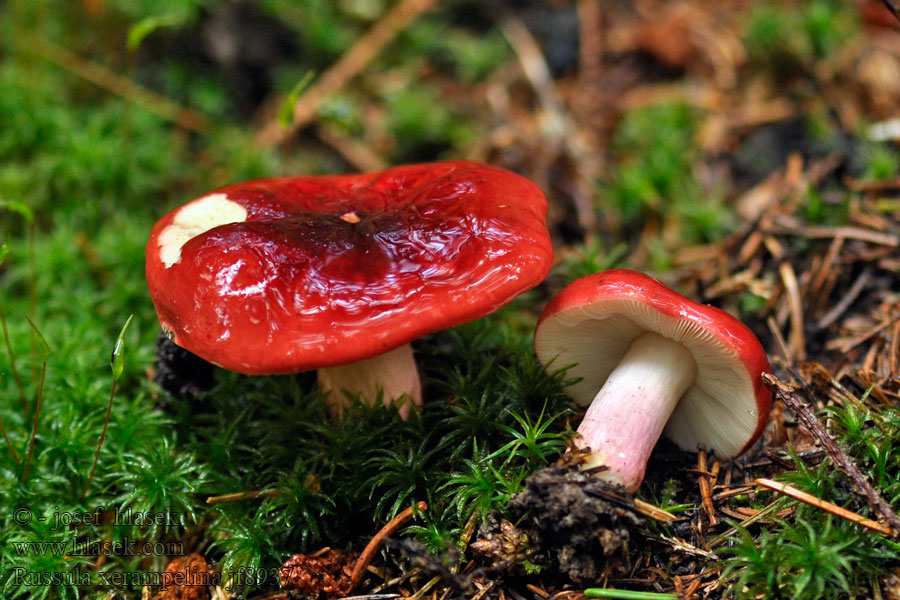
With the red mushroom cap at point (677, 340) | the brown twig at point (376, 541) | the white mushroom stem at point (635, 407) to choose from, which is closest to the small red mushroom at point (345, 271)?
the red mushroom cap at point (677, 340)

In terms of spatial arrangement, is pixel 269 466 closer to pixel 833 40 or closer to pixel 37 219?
pixel 37 219

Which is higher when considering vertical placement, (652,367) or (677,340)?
(677,340)

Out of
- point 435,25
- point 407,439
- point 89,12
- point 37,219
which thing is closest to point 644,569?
point 407,439

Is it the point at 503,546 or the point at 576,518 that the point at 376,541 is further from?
the point at 576,518

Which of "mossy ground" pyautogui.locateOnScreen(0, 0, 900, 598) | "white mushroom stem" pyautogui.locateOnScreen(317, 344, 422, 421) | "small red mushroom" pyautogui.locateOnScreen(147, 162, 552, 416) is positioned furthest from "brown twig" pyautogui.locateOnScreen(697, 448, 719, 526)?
"white mushroom stem" pyautogui.locateOnScreen(317, 344, 422, 421)

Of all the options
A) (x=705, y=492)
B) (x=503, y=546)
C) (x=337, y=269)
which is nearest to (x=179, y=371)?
(x=337, y=269)
